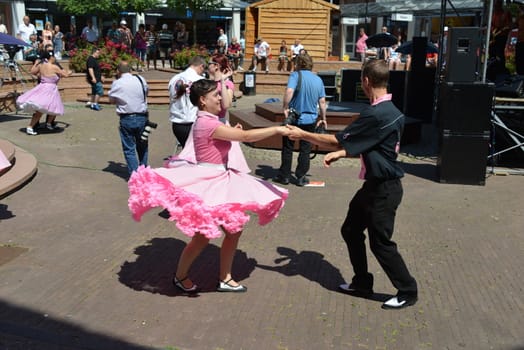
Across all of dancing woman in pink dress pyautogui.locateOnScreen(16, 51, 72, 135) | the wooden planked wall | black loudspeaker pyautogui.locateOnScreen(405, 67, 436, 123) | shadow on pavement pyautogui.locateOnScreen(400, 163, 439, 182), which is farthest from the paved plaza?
the wooden planked wall

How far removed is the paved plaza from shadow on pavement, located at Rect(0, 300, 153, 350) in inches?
0.5

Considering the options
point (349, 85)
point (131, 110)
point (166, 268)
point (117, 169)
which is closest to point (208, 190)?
point (166, 268)

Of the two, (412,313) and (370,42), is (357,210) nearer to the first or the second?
(412,313)

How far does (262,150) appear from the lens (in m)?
11.7

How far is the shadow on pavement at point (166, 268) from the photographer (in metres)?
5.36

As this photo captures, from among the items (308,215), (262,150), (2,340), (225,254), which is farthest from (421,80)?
(2,340)

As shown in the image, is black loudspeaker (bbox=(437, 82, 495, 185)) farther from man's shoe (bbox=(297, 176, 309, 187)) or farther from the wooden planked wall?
the wooden planked wall

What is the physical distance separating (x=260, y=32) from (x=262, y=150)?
15.4m

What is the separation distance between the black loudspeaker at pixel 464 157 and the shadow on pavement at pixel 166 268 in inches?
174

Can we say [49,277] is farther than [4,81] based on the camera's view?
No

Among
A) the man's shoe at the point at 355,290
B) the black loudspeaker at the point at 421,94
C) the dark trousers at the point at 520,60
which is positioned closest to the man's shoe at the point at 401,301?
the man's shoe at the point at 355,290

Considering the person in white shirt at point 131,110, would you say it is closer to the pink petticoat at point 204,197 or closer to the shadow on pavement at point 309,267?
the shadow on pavement at point 309,267

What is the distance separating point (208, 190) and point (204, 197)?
8cm

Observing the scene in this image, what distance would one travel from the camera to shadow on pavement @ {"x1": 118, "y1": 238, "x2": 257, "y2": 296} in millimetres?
5363
